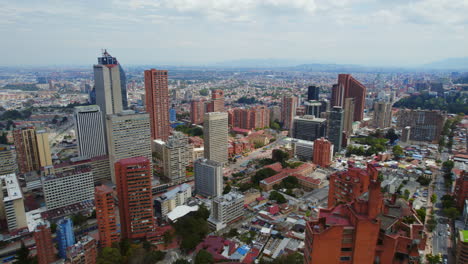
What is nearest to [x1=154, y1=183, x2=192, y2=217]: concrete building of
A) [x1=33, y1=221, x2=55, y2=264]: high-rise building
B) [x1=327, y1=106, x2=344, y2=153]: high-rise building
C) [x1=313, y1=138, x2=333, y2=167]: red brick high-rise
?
[x1=33, y1=221, x2=55, y2=264]: high-rise building

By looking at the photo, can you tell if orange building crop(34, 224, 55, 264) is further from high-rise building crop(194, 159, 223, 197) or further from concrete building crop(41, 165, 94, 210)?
high-rise building crop(194, 159, 223, 197)

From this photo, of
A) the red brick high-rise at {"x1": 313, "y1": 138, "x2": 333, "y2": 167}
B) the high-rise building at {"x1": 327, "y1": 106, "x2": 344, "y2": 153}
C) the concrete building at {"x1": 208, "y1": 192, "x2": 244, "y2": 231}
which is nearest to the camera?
the concrete building at {"x1": 208, "y1": 192, "x2": 244, "y2": 231}

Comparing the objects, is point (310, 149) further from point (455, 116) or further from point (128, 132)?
point (455, 116)

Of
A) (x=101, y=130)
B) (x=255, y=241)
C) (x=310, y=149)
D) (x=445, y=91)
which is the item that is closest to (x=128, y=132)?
(x=101, y=130)

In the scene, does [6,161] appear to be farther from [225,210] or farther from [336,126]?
[336,126]

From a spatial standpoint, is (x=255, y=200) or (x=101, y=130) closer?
(x=255, y=200)

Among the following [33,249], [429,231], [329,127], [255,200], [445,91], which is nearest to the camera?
[33,249]
